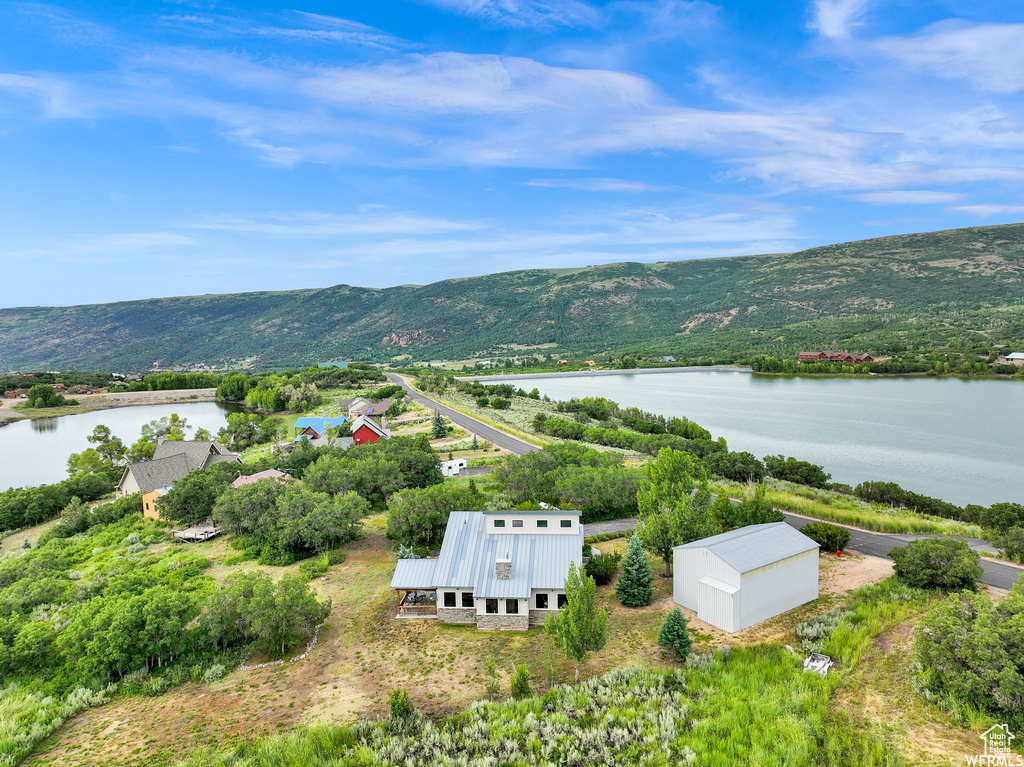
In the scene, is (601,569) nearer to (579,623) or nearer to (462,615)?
(462,615)

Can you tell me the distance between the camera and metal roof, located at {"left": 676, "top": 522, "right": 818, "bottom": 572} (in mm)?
17016

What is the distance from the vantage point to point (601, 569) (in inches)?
810

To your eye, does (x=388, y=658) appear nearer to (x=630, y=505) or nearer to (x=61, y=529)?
(x=630, y=505)

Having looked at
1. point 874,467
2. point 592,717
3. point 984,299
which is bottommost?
point 874,467

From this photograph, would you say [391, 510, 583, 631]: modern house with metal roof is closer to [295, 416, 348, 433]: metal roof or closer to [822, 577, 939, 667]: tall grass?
[822, 577, 939, 667]: tall grass

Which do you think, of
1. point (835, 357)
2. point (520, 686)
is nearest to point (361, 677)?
point (520, 686)

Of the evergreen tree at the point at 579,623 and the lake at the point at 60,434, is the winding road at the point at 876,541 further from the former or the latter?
the lake at the point at 60,434

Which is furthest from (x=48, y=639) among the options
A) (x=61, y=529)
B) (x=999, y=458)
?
(x=999, y=458)

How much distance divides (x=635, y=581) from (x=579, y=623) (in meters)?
5.86

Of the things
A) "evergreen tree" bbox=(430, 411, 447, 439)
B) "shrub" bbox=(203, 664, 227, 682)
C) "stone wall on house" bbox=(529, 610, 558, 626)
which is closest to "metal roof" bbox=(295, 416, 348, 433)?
"evergreen tree" bbox=(430, 411, 447, 439)

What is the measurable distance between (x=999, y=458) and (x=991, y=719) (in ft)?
147

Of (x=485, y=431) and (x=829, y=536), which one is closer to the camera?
(x=829, y=536)

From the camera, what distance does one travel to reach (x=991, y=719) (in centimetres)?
1100

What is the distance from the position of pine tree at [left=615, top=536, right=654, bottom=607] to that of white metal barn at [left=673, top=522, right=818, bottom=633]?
1.13 metres
